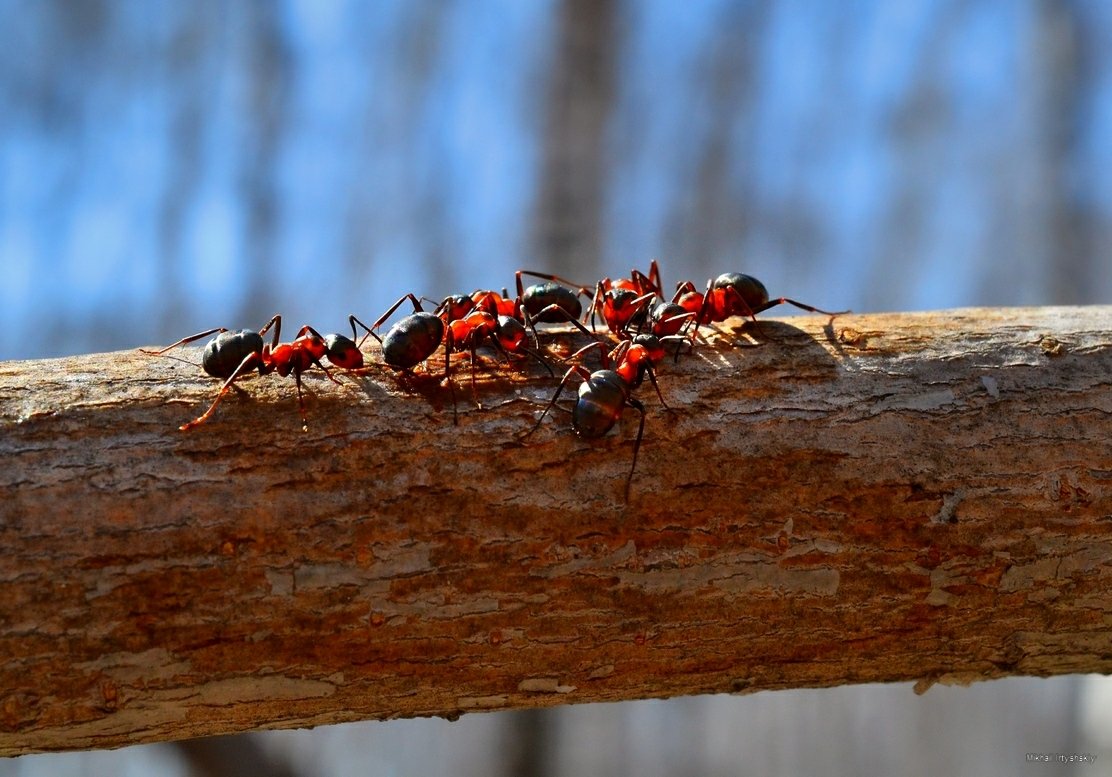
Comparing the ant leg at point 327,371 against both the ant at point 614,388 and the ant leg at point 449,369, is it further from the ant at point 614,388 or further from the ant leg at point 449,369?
the ant at point 614,388

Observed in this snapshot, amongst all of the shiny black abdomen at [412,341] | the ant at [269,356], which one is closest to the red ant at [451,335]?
the shiny black abdomen at [412,341]

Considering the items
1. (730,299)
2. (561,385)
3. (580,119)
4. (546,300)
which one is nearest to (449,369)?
(561,385)

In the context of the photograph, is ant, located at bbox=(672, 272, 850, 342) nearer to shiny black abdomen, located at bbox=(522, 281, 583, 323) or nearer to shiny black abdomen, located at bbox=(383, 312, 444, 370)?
shiny black abdomen, located at bbox=(522, 281, 583, 323)

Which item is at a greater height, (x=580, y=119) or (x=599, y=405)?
(x=580, y=119)

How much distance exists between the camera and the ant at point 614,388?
170 centimetres

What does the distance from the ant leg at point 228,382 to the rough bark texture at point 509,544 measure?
3cm

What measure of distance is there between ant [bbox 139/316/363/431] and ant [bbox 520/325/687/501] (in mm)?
481

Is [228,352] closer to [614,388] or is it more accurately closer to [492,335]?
[492,335]

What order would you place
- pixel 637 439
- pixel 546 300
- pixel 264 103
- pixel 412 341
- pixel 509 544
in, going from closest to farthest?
pixel 509 544
pixel 637 439
pixel 412 341
pixel 546 300
pixel 264 103

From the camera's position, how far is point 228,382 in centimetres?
180

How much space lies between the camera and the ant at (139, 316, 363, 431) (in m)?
1.83

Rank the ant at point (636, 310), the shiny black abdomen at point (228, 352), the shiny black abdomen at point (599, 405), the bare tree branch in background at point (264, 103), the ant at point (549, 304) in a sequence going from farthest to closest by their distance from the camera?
the bare tree branch in background at point (264, 103), the ant at point (549, 304), the ant at point (636, 310), the shiny black abdomen at point (228, 352), the shiny black abdomen at point (599, 405)

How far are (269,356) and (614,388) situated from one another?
787mm

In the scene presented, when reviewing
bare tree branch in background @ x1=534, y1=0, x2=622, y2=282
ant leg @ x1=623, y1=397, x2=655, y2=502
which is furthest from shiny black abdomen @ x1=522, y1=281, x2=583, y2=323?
bare tree branch in background @ x1=534, y1=0, x2=622, y2=282
